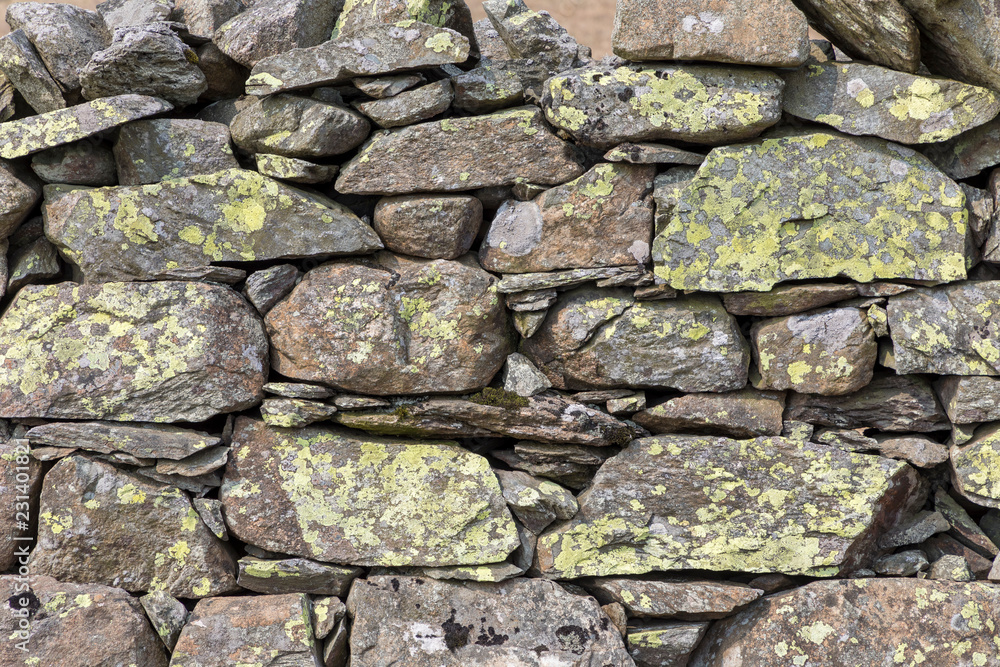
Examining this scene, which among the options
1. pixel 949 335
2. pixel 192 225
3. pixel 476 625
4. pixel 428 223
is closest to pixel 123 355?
pixel 192 225

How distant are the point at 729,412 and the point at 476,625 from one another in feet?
6.79

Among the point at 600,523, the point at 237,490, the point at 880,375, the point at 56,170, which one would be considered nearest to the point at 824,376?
the point at 880,375

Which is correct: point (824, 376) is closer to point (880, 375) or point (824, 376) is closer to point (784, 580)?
point (880, 375)

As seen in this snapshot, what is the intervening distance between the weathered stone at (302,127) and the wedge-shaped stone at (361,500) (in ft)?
5.85

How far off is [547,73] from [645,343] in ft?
6.10

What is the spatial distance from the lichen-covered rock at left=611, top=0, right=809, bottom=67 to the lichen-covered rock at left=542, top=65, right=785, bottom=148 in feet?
0.40

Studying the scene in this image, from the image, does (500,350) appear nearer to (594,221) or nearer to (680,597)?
(594,221)

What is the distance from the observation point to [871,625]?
4.25 m

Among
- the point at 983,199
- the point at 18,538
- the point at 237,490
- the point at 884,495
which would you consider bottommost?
the point at 18,538

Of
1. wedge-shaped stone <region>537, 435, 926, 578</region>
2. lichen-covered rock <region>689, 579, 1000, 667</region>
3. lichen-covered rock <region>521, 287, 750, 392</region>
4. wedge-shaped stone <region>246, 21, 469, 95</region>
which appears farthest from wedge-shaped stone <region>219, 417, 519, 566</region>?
wedge-shaped stone <region>246, 21, 469, 95</region>

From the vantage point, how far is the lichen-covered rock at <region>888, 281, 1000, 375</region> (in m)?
4.25

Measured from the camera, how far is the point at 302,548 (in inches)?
175

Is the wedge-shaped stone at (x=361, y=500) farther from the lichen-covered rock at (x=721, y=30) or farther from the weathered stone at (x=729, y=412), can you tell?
the lichen-covered rock at (x=721, y=30)

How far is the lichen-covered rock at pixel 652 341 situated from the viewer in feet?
14.6
